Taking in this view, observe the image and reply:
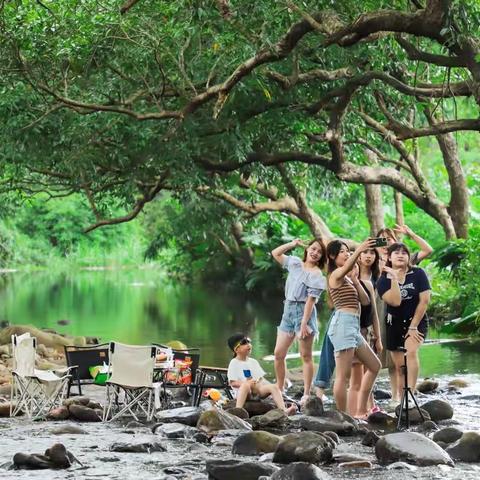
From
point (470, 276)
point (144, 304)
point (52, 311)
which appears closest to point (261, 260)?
point (144, 304)

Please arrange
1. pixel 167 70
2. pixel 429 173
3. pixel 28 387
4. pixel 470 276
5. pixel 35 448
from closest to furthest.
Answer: pixel 35 448
pixel 28 387
pixel 167 70
pixel 470 276
pixel 429 173

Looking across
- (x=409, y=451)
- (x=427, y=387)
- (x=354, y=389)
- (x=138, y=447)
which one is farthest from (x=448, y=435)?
(x=427, y=387)

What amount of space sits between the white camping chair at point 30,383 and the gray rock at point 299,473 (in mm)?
4092

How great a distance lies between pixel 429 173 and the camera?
40812mm

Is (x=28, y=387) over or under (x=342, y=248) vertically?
under

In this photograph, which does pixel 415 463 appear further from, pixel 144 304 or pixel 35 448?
pixel 144 304

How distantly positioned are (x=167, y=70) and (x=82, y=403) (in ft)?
20.0

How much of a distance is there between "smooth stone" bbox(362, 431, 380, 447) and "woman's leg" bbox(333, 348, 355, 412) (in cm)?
98

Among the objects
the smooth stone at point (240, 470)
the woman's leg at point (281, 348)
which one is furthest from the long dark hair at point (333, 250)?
the smooth stone at point (240, 470)

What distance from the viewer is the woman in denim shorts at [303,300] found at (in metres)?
11.9

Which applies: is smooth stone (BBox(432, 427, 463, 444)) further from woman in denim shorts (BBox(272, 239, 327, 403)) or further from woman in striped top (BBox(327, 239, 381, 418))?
woman in denim shorts (BBox(272, 239, 327, 403))

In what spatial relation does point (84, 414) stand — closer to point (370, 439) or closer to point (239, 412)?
point (239, 412)

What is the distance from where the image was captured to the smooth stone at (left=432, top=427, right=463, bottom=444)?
995 centimetres

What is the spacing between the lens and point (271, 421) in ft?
35.3
